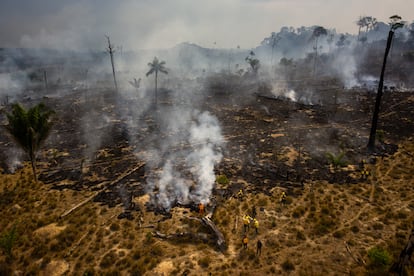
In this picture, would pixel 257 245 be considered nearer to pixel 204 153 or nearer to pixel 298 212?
pixel 298 212

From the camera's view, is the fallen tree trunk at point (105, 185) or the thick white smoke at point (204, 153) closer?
the fallen tree trunk at point (105, 185)

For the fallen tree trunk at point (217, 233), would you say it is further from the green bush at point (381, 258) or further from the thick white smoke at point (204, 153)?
the green bush at point (381, 258)

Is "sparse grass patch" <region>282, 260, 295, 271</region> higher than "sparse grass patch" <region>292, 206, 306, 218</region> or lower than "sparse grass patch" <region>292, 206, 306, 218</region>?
lower

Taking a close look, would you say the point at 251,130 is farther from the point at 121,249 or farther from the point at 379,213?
the point at 121,249

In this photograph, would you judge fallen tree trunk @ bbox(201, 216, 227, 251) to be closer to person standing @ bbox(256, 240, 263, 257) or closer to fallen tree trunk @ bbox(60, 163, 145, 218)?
person standing @ bbox(256, 240, 263, 257)

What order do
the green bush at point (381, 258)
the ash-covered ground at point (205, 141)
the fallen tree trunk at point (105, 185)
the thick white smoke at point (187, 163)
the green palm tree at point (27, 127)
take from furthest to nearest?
the ash-covered ground at point (205, 141), the green palm tree at point (27, 127), the thick white smoke at point (187, 163), the fallen tree trunk at point (105, 185), the green bush at point (381, 258)

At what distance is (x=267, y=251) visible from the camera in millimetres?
14766

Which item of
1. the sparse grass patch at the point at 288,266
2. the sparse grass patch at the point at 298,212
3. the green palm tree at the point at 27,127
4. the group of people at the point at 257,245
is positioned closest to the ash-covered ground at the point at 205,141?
the green palm tree at the point at 27,127

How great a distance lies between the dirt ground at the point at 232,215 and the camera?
46.4 feet

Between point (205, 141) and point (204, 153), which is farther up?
point (205, 141)

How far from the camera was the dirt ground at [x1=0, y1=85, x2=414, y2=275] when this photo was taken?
1416 cm

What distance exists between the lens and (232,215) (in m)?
18.5

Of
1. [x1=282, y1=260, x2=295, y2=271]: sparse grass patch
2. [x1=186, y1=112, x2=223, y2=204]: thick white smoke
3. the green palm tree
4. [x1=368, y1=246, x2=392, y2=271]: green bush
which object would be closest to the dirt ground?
[x1=282, y1=260, x2=295, y2=271]: sparse grass patch

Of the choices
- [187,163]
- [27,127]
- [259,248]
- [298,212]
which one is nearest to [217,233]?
[259,248]
